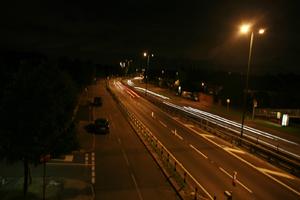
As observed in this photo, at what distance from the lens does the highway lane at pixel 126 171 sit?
19.9 meters

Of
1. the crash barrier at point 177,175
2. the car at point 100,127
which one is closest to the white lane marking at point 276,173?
the crash barrier at point 177,175

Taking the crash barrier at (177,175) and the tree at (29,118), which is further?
the crash barrier at (177,175)

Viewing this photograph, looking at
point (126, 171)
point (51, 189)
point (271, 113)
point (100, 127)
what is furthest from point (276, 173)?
point (271, 113)

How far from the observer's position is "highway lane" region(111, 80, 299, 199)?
20969 millimetres

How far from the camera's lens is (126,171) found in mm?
24156

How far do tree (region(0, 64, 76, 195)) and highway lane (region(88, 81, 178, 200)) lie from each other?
3803 mm

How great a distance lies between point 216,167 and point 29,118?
1326 centimetres

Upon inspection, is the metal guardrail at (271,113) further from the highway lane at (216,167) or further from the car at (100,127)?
the car at (100,127)

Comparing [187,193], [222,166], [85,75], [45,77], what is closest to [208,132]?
[222,166]

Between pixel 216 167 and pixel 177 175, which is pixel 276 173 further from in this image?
pixel 177 175

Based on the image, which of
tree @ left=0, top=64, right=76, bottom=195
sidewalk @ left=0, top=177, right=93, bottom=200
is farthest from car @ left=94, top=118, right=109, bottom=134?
tree @ left=0, top=64, right=76, bottom=195

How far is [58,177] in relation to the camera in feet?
72.6

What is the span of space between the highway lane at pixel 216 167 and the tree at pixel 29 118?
899 centimetres

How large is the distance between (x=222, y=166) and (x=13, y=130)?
14288mm
